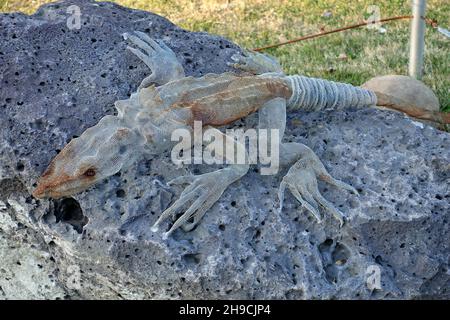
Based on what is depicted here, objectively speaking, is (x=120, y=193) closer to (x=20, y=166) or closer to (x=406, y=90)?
(x=20, y=166)

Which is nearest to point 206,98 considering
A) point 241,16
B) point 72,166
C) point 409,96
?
point 72,166

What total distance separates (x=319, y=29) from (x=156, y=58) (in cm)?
A: 356

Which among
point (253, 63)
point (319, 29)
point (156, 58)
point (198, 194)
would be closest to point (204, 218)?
point (198, 194)

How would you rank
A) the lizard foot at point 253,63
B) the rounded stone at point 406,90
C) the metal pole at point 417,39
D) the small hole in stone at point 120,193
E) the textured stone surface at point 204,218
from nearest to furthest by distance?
1. the textured stone surface at point 204,218
2. the small hole in stone at point 120,193
3. the lizard foot at point 253,63
4. the rounded stone at point 406,90
5. the metal pole at point 417,39

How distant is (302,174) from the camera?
101 inches

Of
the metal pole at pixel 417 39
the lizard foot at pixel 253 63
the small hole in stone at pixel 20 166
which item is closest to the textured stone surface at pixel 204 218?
the small hole in stone at pixel 20 166

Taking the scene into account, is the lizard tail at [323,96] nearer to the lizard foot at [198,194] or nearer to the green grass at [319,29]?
the lizard foot at [198,194]

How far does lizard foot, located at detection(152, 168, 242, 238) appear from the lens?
7.87 ft

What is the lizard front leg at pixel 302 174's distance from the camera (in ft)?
8.23

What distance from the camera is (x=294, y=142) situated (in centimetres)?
275

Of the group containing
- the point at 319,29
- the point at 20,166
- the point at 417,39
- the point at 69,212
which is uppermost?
the point at 20,166

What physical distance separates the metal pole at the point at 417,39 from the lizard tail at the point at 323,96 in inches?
79.7

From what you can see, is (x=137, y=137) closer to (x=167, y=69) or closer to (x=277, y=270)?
(x=167, y=69)
